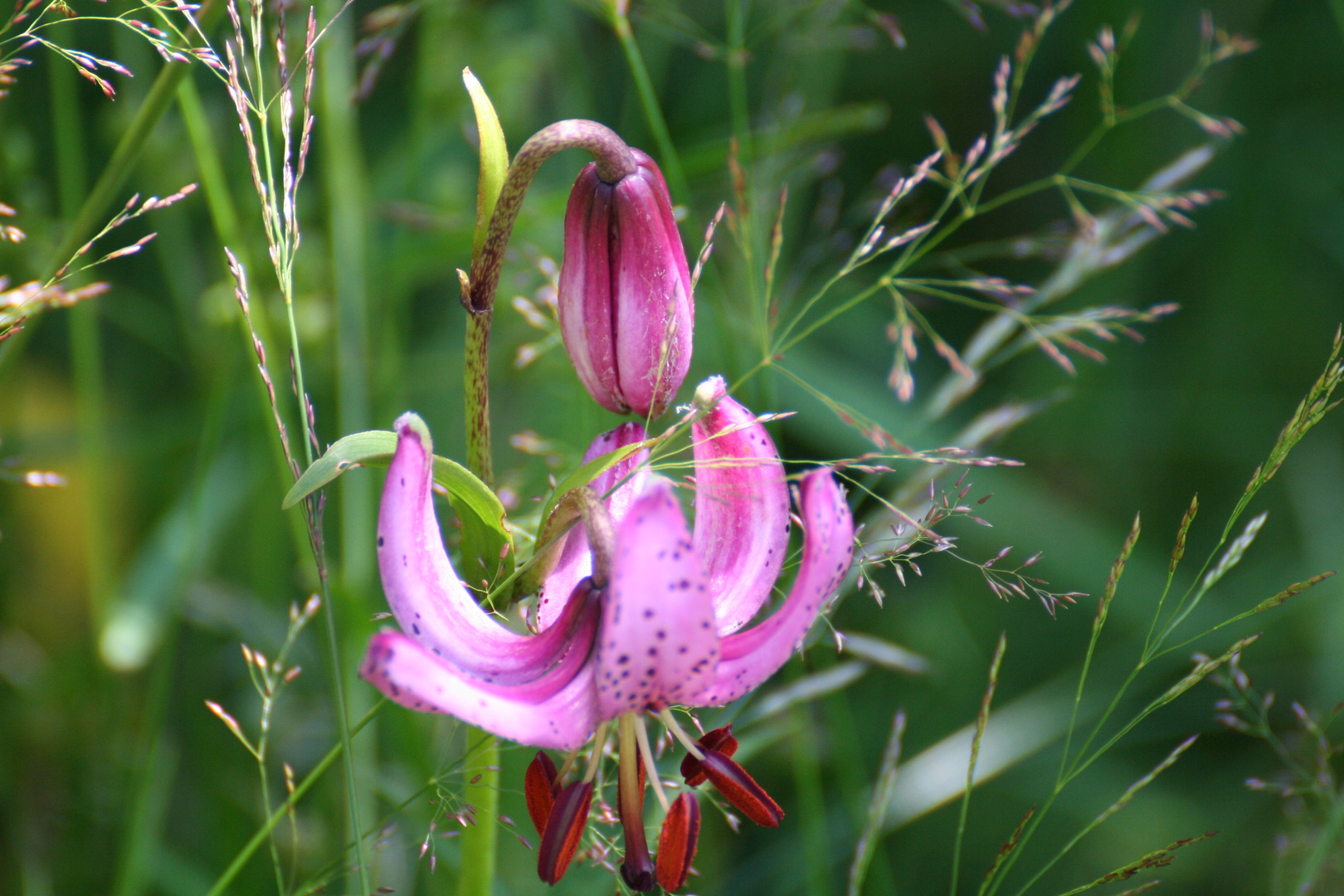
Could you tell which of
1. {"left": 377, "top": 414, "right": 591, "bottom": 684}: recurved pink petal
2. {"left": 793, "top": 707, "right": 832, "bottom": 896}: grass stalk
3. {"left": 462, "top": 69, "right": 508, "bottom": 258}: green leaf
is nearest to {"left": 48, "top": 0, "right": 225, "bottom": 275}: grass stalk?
{"left": 462, "top": 69, "right": 508, "bottom": 258}: green leaf

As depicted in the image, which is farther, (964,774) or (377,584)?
(377,584)

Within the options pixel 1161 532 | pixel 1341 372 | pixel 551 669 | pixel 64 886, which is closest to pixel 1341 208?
pixel 1161 532

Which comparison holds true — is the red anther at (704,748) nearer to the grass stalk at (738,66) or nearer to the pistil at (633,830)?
the pistil at (633,830)

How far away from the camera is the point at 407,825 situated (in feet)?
3.49

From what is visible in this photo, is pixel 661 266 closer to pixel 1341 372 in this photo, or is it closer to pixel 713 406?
pixel 713 406

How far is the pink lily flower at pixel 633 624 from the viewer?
1.44 ft

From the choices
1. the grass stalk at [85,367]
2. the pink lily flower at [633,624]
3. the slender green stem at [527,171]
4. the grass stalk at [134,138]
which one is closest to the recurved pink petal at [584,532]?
the pink lily flower at [633,624]

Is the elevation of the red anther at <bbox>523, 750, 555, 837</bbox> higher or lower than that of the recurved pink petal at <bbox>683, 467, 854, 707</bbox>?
lower

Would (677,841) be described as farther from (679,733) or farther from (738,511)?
(738,511)

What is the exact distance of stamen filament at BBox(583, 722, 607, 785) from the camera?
0.53m

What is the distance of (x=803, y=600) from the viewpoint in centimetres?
49

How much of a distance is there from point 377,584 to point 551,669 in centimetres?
86

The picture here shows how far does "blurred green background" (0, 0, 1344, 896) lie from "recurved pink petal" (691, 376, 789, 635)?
261 mm

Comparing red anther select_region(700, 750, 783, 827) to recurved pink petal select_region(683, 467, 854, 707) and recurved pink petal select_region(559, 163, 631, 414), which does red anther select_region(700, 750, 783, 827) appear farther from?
recurved pink petal select_region(559, 163, 631, 414)
